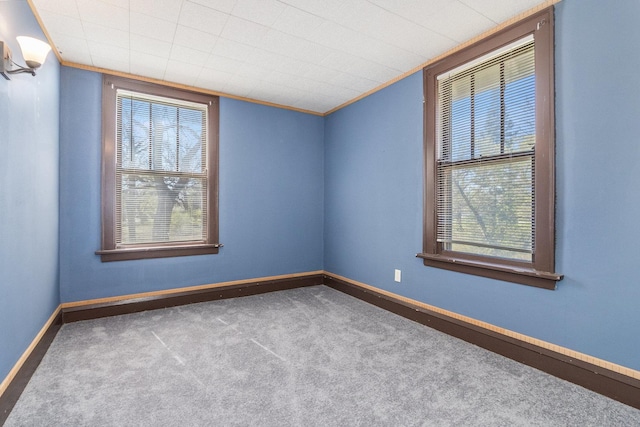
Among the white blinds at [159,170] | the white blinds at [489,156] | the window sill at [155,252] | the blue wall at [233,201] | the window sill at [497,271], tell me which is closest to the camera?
the window sill at [497,271]

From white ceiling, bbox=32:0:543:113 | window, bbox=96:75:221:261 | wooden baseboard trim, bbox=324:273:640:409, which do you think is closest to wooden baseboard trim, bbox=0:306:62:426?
window, bbox=96:75:221:261

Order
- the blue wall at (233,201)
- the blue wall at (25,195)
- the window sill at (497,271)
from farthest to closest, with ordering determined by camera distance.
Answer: the blue wall at (233,201) < the window sill at (497,271) < the blue wall at (25,195)

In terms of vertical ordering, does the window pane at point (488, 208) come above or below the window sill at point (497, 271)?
above

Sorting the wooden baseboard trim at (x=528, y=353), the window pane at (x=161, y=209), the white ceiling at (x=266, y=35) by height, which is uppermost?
the white ceiling at (x=266, y=35)

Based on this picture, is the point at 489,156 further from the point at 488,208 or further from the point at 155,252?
the point at 155,252

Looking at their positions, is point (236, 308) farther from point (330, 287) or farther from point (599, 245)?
point (599, 245)

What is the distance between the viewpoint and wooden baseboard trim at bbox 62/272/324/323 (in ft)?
9.83

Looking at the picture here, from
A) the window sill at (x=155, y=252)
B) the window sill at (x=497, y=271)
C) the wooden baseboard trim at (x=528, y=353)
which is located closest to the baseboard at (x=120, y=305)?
the window sill at (x=155, y=252)

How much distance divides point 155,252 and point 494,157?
3.40m

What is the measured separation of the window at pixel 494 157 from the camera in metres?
2.11

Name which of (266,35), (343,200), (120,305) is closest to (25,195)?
(120,305)

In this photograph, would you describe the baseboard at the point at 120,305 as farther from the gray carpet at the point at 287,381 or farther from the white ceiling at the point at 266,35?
the white ceiling at the point at 266,35

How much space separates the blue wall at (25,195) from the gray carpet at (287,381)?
0.39m

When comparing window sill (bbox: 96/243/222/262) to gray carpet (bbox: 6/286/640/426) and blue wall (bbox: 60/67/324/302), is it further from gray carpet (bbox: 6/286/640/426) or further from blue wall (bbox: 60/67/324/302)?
gray carpet (bbox: 6/286/640/426)
